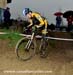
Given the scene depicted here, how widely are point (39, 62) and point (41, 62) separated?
0.07m

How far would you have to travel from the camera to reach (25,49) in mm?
15109

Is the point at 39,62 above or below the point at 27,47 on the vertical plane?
below

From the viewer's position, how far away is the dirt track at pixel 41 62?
14.4 metres

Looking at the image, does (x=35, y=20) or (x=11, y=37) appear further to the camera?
(x=11, y=37)

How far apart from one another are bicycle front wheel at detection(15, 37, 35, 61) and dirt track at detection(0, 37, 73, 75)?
0.19m

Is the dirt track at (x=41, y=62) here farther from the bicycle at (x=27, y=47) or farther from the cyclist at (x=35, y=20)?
the cyclist at (x=35, y=20)

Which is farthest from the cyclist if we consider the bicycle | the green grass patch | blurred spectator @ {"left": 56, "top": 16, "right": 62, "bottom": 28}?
blurred spectator @ {"left": 56, "top": 16, "right": 62, "bottom": 28}

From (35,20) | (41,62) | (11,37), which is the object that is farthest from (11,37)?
(35,20)

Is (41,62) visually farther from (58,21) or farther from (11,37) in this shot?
(58,21)

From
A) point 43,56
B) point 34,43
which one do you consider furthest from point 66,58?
point 34,43

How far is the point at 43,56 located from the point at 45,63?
83 cm

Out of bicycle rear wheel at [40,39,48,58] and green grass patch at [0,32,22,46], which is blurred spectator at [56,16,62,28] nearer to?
green grass patch at [0,32,22,46]

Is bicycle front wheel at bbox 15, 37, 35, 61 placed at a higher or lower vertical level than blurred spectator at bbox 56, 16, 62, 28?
lower

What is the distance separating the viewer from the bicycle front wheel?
1500 cm
